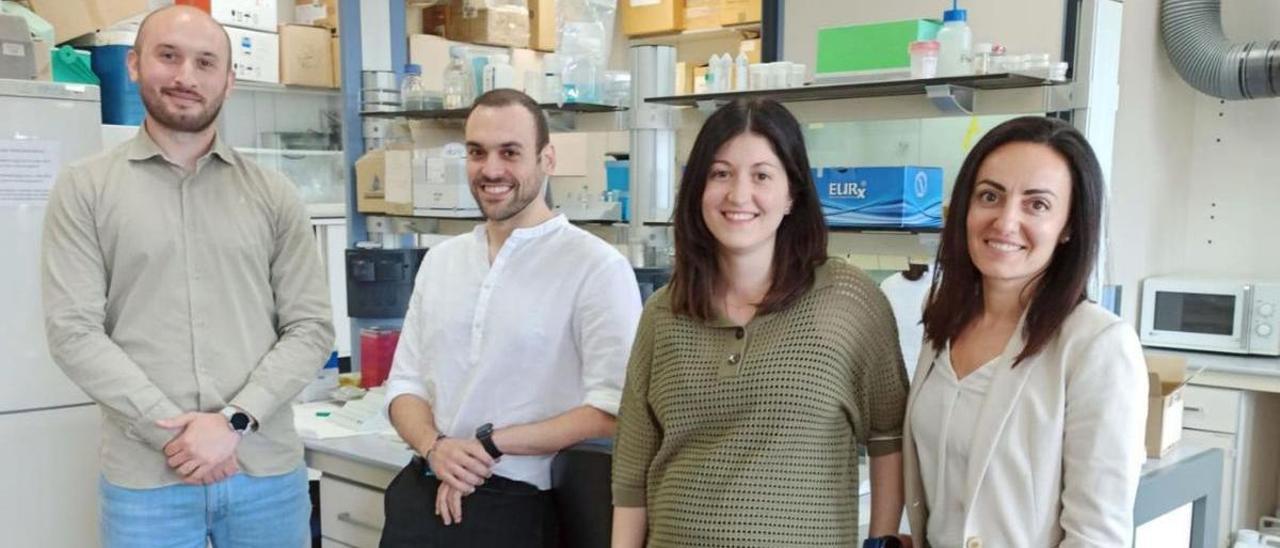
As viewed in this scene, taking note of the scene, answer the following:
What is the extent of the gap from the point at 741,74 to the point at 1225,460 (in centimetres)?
237

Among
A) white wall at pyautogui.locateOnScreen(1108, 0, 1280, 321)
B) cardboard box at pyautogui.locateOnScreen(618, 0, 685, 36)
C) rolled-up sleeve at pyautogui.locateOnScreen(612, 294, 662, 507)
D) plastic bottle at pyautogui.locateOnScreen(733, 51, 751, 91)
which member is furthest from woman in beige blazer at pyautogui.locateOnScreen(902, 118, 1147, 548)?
cardboard box at pyautogui.locateOnScreen(618, 0, 685, 36)

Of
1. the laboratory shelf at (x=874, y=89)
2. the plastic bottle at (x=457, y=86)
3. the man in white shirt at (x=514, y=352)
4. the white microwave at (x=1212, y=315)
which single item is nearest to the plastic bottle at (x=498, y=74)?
the plastic bottle at (x=457, y=86)

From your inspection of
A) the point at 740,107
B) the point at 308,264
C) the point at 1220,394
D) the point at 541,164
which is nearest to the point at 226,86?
the point at 308,264

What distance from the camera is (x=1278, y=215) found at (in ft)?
13.4

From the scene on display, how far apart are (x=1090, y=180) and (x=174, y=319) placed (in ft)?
5.02

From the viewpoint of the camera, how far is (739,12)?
18.4 ft

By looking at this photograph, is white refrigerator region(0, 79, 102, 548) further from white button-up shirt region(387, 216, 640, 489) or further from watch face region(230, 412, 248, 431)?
white button-up shirt region(387, 216, 640, 489)

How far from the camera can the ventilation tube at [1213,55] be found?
3.72 m

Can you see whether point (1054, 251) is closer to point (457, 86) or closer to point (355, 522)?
point (355, 522)

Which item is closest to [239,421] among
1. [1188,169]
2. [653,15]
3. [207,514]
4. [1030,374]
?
[207,514]

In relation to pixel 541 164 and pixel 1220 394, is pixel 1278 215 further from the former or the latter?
pixel 541 164

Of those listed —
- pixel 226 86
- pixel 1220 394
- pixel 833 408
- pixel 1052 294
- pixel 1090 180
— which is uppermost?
pixel 226 86

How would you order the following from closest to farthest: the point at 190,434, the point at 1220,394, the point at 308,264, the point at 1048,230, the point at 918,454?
the point at 1048,230, the point at 918,454, the point at 190,434, the point at 308,264, the point at 1220,394

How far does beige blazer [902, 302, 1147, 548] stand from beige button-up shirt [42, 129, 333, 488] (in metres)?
1.28
